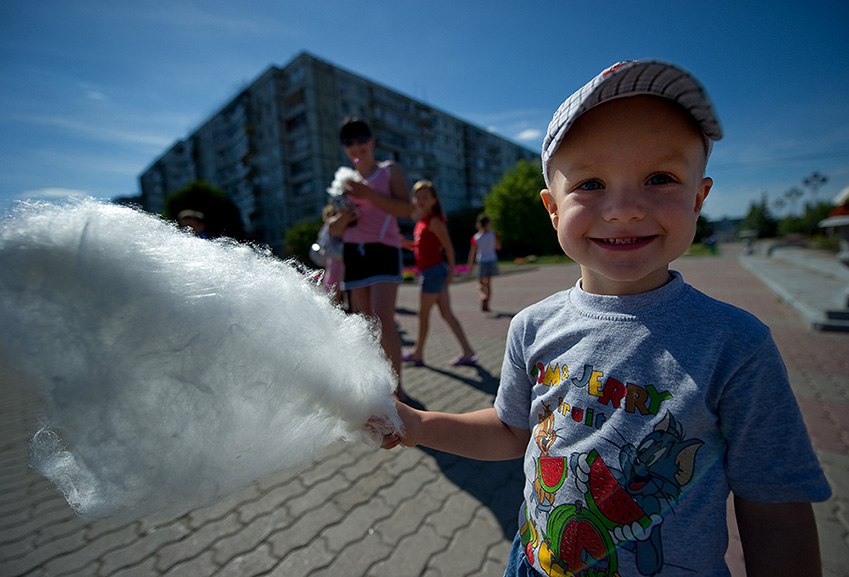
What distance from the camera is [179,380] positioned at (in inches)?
26.3

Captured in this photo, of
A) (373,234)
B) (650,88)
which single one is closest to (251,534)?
(373,234)

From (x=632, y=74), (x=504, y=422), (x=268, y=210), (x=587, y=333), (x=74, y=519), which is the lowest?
(x=74, y=519)

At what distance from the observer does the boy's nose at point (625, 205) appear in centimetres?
82

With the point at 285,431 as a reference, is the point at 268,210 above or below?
above

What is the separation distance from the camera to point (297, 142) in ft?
130

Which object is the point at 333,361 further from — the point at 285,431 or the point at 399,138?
the point at 399,138

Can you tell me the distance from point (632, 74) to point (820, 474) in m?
0.92

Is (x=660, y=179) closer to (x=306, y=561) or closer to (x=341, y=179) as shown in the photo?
(x=306, y=561)

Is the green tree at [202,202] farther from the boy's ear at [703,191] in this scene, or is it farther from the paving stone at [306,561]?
the boy's ear at [703,191]

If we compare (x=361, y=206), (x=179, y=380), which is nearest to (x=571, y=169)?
(x=179, y=380)

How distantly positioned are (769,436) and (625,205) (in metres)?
0.56

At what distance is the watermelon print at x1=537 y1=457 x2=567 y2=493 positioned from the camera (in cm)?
95

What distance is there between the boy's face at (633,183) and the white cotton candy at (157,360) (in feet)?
2.10

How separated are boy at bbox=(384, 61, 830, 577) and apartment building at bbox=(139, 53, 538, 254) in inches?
1420
